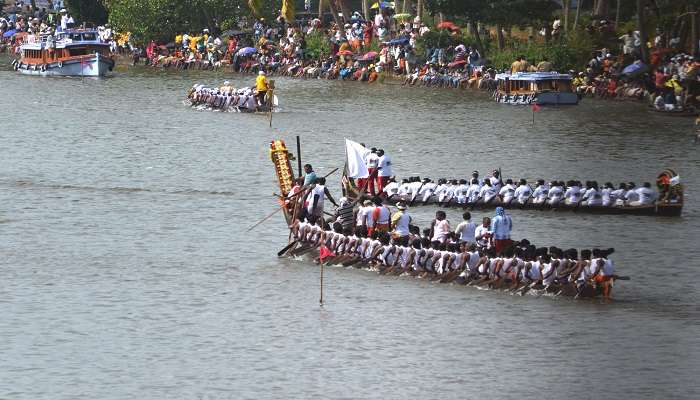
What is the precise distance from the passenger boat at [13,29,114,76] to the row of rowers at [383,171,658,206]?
191 feet

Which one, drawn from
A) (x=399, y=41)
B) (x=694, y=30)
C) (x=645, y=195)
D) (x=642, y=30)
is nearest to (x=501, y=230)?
(x=645, y=195)

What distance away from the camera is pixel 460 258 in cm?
4016

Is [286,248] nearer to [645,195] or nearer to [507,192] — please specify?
[507,192]

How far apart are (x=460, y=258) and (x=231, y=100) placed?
44421mm

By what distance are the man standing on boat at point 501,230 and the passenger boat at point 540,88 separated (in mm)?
38829

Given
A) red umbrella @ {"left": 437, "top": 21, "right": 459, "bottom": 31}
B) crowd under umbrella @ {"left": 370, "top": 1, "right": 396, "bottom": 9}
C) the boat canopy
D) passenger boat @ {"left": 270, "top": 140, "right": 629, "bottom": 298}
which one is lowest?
passenger boat @ {"left": 270, "top": 140, "right": 629, "bottom": 298}

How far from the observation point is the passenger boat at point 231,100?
268 feet

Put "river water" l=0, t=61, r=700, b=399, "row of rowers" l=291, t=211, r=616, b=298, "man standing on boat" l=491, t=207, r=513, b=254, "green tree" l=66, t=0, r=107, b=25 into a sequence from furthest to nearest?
"green tree" l=66, t=0, r=107, b=25, "man standing on boat" l=491, t=207, r=513, b=254, "row of rowers" l=291, t=211, r=616, b=298, "river water" l=0, t=61, r=700, b=399

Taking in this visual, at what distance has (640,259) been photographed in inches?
1751

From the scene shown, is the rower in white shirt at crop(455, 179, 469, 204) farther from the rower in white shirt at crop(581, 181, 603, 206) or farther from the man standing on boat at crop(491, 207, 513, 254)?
the man standing on boat at crop(491, 207, 513, 254)

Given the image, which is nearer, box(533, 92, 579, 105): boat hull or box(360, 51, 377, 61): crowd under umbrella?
box(533, 92, 579, 105): boat hull

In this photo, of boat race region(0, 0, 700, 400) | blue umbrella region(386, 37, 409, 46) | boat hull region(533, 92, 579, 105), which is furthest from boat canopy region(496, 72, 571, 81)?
blue umbrella region(386, 37, 409, 46)

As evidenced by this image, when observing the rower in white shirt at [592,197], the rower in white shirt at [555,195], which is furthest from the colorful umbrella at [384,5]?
the rower in white shirt at [592,197]

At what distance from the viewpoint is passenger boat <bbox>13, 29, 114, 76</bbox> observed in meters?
106
